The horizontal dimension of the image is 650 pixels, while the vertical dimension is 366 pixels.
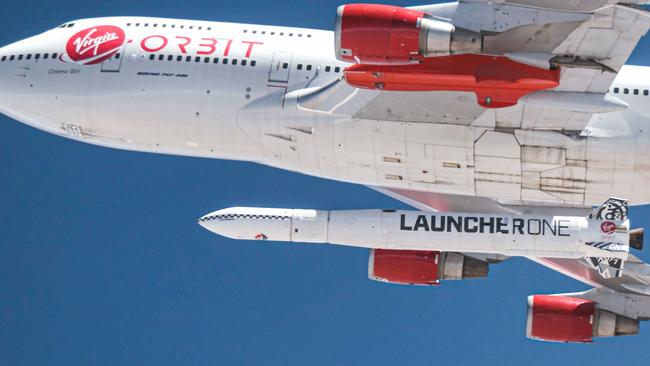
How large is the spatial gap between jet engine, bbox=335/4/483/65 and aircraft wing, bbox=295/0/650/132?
0.39 meters

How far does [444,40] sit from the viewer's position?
29.7m

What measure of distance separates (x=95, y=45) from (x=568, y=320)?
15421 mm

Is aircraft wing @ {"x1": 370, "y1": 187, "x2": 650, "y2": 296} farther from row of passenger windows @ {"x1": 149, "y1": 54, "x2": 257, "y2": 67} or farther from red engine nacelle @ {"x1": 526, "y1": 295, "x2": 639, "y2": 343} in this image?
row of passenger windows @ {"x1": 149, "y1": 54, "x2": 257, "y2": 67}

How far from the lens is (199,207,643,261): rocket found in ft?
111

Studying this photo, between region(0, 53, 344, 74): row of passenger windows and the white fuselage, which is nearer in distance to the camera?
A: the white fuselage

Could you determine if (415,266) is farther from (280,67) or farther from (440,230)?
(280,67)

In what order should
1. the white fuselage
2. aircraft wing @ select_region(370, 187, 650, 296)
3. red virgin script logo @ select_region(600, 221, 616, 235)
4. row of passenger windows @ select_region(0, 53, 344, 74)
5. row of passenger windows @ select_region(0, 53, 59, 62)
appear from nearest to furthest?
the white fuselage → red virgin script logo @ select_region(600, 221, 616, 235) → row of passenger windows @ select_region(0, 53, 344, 74) → row of passenger windows @ select_region(0, 53, 59, 62) → aircraft wing @ select_region(370, 187, 650, 296)

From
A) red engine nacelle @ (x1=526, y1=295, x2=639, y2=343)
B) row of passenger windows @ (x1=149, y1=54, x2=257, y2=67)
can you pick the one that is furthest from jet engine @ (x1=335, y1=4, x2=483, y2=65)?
red engine nacelle @ (x1=526, y1=295, x2=639, y2=343)

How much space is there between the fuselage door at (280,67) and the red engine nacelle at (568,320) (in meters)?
10.1

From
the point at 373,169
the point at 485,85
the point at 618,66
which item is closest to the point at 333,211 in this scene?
the point at 373,169

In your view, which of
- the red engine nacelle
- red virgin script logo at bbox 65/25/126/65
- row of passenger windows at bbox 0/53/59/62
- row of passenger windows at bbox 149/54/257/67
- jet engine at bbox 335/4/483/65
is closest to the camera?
jet engine at bbox 335/4/483/65

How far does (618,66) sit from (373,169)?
7.20m

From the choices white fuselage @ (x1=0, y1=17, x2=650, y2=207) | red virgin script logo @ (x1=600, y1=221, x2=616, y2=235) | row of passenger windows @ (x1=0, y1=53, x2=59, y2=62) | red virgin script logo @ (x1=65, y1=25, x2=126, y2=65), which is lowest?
red virgin script logo @ (x1=600, y1=221, x2=616, y2=235)

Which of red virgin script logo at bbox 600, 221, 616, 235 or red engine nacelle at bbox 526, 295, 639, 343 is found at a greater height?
red virgin script logo at bbox 600, 221, 616, 235
